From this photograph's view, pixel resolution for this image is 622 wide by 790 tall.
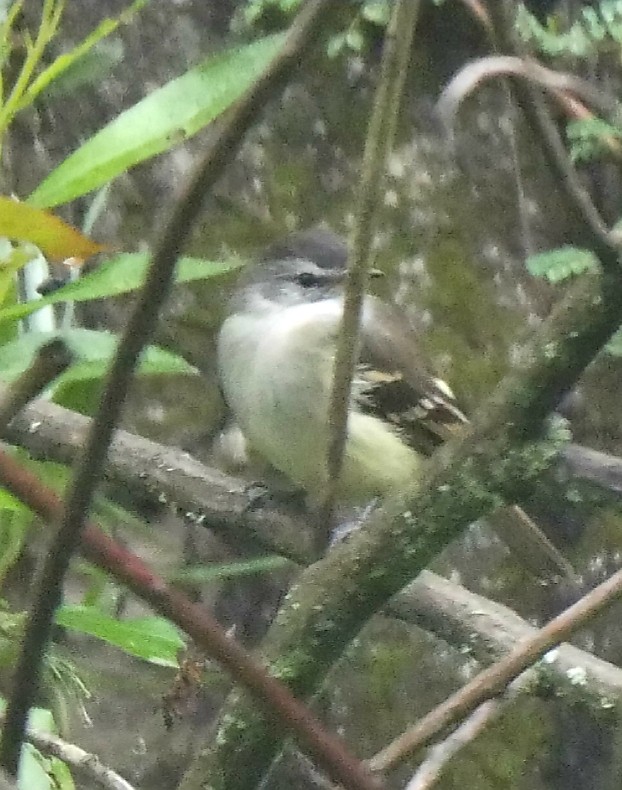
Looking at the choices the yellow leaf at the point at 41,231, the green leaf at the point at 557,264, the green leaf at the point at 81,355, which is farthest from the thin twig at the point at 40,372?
the green leaf at the point at 557,264

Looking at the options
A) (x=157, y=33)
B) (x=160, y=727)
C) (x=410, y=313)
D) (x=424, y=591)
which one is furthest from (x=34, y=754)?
(x=157, y=33)

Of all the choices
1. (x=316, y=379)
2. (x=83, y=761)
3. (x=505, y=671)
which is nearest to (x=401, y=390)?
(x=316, y=379)

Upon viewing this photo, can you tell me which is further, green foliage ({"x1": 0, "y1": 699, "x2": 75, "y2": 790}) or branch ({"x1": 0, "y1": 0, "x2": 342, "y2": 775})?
green foliage ({"x1": 0, "y1": 699, "x2": 75, "y2": 790})

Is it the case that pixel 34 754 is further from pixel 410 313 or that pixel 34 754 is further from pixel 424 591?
pixel 410 313

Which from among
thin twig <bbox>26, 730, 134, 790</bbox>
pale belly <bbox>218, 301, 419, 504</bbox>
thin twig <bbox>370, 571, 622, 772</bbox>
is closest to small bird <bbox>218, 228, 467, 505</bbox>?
pale belly <bbox>218, 301, 419, 504</bbox>

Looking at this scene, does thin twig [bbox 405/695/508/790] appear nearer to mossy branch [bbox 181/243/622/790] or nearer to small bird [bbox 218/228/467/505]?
mossy branch [bbox 181/243/622/790]
